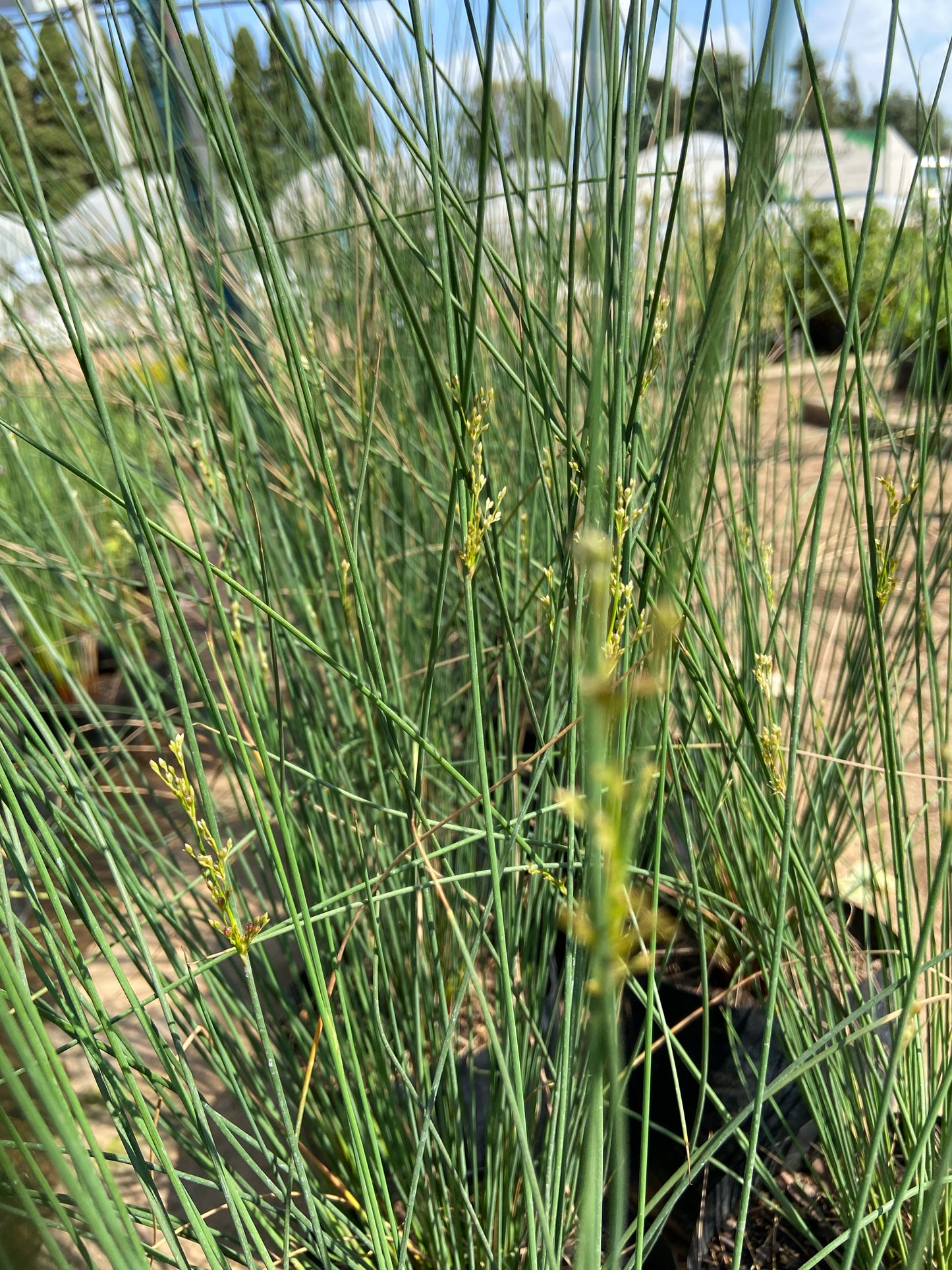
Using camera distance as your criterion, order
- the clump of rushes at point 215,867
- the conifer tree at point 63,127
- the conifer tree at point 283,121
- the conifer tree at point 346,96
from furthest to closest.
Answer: the conifer tree at point 283,121 → the conifer tree at point 346,96 → the conifer tree at point 63,127 → the clump of rushes at point 215,867

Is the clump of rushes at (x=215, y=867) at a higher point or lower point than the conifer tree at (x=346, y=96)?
lower

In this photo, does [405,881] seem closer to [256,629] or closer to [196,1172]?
[256,629]

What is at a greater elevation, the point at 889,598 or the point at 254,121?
the point at 254,121

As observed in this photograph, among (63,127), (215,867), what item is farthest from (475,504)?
(63,127)

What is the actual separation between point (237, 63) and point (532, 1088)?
3.82 ft

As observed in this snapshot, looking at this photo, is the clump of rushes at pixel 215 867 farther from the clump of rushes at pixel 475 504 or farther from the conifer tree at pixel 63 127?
the conifer tree at pixel 63 127

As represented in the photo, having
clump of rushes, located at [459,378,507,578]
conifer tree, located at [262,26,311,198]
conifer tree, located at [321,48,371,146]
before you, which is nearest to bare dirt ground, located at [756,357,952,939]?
clump of rushes, located at [459,378,507,578]

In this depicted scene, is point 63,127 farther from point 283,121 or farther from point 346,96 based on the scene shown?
point 346,96

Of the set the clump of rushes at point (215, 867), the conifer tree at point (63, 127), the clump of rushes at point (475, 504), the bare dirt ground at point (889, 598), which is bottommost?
the bare dirt ground at point (889, 598)

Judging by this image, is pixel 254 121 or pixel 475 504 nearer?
pixel 475 504

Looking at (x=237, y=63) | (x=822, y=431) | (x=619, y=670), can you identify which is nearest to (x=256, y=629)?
(x=619, y=670)

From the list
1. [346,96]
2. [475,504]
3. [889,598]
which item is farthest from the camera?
[346,96]

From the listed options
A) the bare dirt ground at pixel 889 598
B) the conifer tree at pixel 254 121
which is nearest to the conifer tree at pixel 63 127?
the conifer tree at pixel 254 121

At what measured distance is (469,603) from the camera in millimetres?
440
